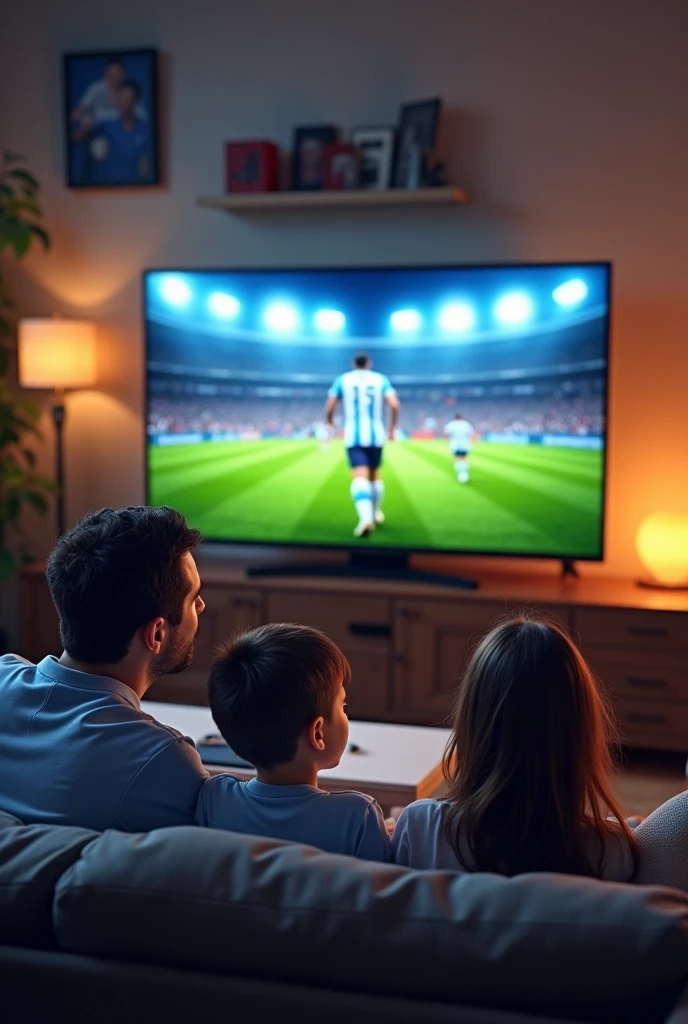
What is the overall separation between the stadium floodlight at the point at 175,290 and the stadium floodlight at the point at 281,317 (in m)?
0.34

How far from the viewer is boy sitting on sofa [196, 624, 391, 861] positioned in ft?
5.01

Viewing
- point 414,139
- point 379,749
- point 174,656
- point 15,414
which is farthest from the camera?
point 15,414

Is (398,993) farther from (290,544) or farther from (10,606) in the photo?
(10,606)

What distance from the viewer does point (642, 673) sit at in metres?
4.16

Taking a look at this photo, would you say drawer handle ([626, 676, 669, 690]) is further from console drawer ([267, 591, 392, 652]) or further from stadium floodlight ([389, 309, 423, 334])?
stadium floodlight ([389, 309, 423, 334])

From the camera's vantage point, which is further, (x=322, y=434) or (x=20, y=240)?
(x=20, y=240)

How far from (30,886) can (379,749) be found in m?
1.85

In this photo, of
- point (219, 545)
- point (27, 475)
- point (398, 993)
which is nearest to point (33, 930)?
point (398, 993)

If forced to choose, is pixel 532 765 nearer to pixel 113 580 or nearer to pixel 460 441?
pixel 113 580

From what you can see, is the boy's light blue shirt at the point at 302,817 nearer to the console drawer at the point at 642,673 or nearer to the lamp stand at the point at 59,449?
the console drawer at the point at 642,673

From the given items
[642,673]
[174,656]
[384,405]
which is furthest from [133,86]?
[174,656]

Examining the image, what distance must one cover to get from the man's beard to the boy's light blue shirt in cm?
24

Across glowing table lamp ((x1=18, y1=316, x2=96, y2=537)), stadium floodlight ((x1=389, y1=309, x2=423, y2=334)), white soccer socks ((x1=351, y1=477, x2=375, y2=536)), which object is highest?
stadium floodlight ((x1=389, y1=309, x2=423, y2=334))

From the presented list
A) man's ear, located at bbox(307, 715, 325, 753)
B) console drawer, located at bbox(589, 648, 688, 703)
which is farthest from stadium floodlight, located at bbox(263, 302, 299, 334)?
Result: man's ear, located at bbox(307, 715, 325, 753)
